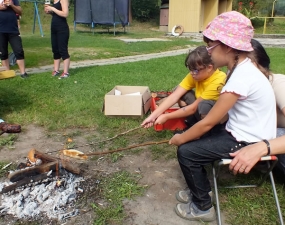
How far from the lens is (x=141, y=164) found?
315 centimetres

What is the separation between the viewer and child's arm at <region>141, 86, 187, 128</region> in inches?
120

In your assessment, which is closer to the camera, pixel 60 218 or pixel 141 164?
pixel 60 218

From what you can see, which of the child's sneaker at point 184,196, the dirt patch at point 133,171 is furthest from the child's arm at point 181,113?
the child's sneaker at point 184,196

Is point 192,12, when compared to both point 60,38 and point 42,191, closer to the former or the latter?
point 60,38

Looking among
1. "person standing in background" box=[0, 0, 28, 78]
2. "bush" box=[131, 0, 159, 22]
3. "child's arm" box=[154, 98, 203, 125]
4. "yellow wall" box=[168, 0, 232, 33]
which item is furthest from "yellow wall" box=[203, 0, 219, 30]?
"child's arm" box=[154, 98, 203, 125]

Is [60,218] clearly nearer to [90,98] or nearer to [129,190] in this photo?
[129,190]

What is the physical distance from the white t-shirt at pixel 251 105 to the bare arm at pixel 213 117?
0.05 m

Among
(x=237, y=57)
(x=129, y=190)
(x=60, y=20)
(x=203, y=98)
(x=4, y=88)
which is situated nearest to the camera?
(x=237, y=57)

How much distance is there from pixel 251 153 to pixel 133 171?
53.3 inches

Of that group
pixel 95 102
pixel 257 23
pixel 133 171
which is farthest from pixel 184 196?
pixel 257 23

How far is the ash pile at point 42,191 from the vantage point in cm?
234

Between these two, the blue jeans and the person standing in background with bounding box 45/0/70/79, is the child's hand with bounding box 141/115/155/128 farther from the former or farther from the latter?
the person standing in background with bounding box 45/0/70/79

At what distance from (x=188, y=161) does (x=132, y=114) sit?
2.16m

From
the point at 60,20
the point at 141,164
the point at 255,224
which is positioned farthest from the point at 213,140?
the point at 60,20
